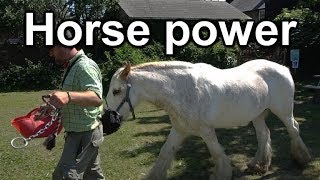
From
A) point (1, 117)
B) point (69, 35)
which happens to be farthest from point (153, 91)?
point (1, 117)

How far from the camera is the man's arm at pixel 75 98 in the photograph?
9.39 ft

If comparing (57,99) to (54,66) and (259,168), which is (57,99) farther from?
(54,66)

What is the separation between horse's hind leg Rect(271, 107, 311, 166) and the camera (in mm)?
5953

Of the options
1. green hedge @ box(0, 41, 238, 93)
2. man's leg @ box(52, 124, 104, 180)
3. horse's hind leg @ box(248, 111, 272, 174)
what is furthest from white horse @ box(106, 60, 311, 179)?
green hedge @ box(0, 41, 238, 93)

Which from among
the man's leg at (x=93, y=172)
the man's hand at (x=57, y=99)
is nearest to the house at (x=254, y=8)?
the man's leg at (x=93, y=172)

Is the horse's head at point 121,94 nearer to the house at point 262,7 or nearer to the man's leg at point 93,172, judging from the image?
the man's leg at point 93,172

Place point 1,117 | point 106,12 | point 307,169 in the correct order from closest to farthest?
1. point 307,169
2. point 1,117
3. point 106,12

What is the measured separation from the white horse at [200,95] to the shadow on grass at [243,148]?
0.96 metres

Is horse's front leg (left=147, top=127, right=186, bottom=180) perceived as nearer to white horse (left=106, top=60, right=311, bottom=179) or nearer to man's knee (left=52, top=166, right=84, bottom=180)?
white horse (left=106, top=60, right=311, bottom=179)

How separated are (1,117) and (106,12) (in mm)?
13519

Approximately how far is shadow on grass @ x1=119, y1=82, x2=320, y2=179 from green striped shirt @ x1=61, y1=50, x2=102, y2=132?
2709mm

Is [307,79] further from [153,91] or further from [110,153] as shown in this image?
[153,91]

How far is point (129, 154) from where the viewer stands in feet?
23.6

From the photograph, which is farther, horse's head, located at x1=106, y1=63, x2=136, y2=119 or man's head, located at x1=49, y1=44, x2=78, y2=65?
horse's head, located at x1=106, y1=63, x2=136, y2=119
